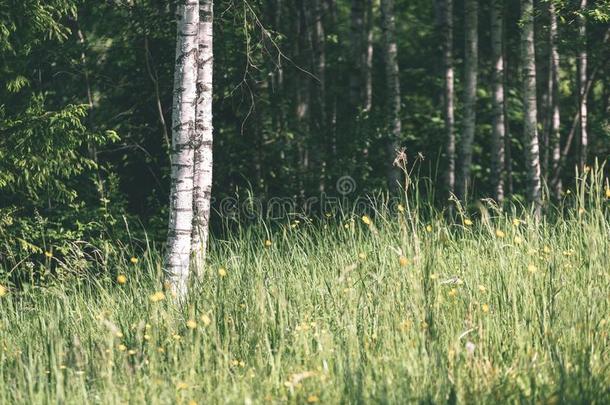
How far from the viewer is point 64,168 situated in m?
10.7

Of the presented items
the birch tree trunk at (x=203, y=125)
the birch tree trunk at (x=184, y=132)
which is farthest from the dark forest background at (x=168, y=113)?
the birch tree trunk at (x=184, y=132)

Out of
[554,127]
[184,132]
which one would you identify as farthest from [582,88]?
[184,132]

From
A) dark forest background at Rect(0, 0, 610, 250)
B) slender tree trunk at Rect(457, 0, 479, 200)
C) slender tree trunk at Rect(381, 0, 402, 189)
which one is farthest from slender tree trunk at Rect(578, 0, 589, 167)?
slender tree trunk at Rect(381, 0, 402, 189)

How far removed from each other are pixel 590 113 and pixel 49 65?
1085cm

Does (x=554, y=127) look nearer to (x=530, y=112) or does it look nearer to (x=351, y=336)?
(x=530, y=112)

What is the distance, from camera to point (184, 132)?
294 inches

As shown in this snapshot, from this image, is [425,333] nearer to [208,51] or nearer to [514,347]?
[514,347]

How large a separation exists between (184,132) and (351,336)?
322cm

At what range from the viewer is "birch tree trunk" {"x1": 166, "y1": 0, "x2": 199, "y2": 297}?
741 centimetres

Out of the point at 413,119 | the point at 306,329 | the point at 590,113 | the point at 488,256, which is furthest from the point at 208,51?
the point at 590,113

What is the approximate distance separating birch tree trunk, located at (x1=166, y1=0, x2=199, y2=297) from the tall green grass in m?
0.80

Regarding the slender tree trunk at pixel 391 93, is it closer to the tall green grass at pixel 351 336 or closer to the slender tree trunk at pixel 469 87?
the slender tree trunk at pixel 469 87

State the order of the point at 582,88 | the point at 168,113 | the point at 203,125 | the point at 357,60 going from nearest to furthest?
the point at 203,125 → the point at 168,113 → the point at 582,88 → the point at 357,60

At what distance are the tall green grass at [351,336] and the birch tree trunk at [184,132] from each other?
80 centimetres
